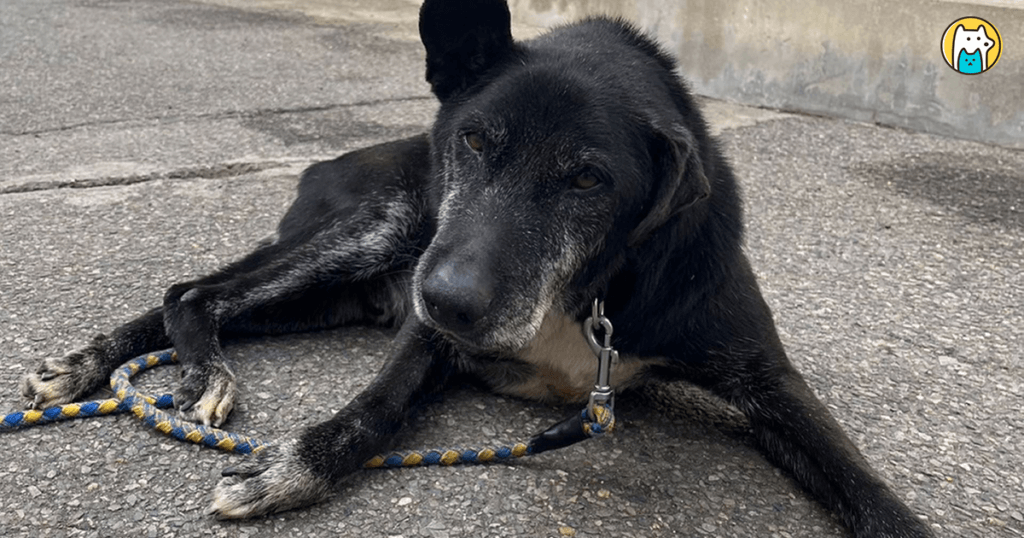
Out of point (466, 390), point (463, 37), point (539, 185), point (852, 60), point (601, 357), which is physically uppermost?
point (463, 37)

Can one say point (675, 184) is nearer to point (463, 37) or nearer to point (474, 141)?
point (474, 141)

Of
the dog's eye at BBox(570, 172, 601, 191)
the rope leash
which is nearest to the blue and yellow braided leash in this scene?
the rope leash

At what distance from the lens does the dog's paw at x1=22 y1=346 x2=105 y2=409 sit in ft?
8.74

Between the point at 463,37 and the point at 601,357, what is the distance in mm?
958

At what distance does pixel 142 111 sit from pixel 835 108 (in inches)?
171

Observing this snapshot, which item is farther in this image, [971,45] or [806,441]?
[971,45]

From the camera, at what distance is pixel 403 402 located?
2.67 m

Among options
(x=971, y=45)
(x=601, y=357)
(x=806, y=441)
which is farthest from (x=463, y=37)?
(x=971, y=45)

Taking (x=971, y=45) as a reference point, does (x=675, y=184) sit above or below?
below

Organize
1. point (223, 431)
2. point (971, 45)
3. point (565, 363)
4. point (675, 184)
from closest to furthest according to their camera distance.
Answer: point (675, 184), point (223, 431), point (565, 363), point (971, 45)

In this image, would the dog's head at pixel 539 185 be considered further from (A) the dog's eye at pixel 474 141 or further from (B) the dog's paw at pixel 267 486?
(B) the dog's paw at pixel 267 486

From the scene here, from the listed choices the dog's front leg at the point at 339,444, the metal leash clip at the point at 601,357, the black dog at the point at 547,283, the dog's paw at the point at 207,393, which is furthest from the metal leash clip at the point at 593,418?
the dog's paw at the point at 207,393

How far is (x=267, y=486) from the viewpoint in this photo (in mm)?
2311

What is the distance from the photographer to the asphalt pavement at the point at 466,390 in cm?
239
